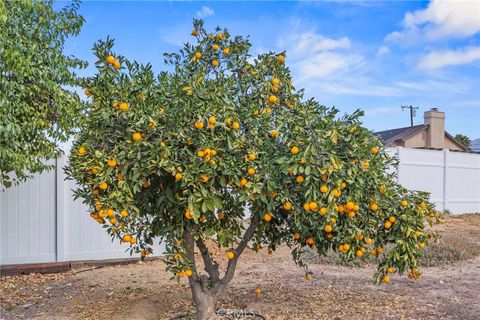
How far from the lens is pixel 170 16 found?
5.09 meters

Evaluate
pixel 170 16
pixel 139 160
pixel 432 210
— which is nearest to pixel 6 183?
pixel 170 16

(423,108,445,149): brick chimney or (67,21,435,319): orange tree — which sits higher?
(423,108,445,149): brick chimney

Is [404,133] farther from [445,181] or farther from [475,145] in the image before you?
[445,181]

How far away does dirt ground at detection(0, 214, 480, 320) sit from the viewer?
4.20m

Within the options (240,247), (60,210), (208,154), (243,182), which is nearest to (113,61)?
(208,154)

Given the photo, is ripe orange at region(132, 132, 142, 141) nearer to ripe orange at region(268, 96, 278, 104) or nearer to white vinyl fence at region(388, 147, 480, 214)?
ripe orange at region(268, 96, 278, 104)

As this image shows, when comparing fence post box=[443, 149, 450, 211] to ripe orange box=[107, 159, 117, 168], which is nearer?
ripe orange box=[107, 159, 117, 168]

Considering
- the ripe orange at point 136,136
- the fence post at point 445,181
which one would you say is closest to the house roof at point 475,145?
the fence post at point 445,181

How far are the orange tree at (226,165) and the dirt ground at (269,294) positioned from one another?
75 centimetres

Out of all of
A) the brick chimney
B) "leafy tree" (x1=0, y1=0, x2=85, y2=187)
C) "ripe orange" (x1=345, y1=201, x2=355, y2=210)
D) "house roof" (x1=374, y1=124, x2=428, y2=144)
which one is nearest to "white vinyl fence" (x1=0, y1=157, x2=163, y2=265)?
"leafy tree" (x1=0, y1=0, x2=85, y2=187)

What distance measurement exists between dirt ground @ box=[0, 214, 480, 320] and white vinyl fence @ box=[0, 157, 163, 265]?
0.44 m

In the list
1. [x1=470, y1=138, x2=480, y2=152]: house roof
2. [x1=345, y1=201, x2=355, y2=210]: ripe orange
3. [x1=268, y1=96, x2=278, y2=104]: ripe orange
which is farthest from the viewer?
[x1=470, y1=138, x2=480, y2=152]: house roof

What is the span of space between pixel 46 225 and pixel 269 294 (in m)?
3.50

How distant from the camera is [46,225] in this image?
6449 millimetres
